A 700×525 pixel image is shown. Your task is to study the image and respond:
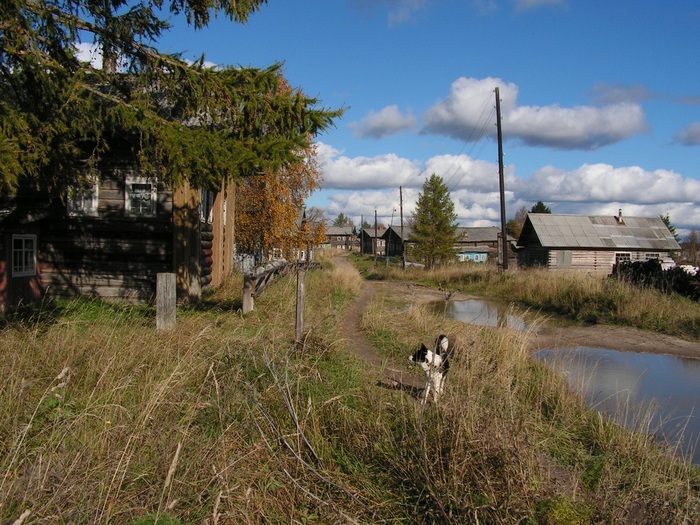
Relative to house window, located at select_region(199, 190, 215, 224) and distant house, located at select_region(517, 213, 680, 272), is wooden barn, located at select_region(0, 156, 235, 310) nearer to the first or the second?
house window, located at select_region(199, 190, 215, 224)

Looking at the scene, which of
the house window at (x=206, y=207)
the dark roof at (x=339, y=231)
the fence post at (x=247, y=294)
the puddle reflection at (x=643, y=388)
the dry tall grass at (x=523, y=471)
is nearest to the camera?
the dry tall grass at (x=523, y=471)

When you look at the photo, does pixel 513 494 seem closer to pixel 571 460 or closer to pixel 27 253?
pixel 571 460

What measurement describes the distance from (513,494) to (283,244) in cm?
2524

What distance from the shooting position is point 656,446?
5602mm

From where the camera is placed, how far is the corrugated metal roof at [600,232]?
42875mm

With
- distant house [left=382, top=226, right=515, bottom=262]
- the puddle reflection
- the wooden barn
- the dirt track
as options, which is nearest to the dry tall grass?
the puddle reflection

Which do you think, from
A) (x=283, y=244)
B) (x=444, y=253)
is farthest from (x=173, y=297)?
(x=444, y=253)

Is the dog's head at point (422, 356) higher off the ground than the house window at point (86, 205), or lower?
lower

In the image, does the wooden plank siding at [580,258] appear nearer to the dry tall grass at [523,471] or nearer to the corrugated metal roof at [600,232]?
the corrugated metal roof at [600,232]

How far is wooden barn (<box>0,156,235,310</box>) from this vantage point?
12914mm

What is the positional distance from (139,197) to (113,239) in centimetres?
114

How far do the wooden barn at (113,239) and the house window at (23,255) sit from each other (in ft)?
0.08

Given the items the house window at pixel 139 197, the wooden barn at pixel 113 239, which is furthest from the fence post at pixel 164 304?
the house window at pixel 139 197

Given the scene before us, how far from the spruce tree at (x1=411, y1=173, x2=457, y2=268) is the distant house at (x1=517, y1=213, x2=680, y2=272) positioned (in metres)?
6.25
